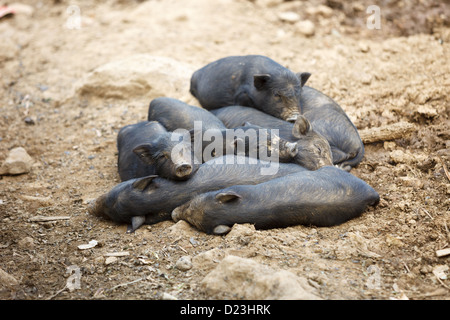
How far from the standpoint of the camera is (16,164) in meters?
5.76

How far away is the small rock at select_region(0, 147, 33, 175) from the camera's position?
5.75 m

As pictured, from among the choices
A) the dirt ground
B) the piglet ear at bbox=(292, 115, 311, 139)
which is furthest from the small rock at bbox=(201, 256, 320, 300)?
the piglet ear at bbox=(292, 115, 311, 139)

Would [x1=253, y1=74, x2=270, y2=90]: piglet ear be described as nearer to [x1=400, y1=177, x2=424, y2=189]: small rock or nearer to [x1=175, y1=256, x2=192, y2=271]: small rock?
[x1=400, y1=177, x2=424, y2=189]: small rock

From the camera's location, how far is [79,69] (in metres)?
7.98

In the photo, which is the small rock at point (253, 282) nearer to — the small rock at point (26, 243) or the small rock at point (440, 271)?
the small rock at point (440, 271)

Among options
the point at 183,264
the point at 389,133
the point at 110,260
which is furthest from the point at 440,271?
the point at 110,260

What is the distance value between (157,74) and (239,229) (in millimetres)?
3434

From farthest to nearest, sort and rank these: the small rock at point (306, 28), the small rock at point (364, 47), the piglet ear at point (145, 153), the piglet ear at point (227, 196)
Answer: the small rock at point (306, 28) → the small rock at point (364, 47) → the piglet ear at point (145, 153) → the piglet ear at point (227, 196)

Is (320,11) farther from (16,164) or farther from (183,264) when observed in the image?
(183,264)

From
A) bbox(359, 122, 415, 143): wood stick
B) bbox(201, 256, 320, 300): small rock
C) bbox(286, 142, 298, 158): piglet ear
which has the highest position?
bbox(286, 142, 298, 158): piglet ear

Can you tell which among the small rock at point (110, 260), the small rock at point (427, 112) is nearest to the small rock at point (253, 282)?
the small rock at point (110, 260)

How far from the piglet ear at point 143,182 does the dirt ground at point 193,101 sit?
41cm

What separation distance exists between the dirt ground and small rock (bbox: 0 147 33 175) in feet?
0.27

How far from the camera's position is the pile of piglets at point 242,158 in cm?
434
